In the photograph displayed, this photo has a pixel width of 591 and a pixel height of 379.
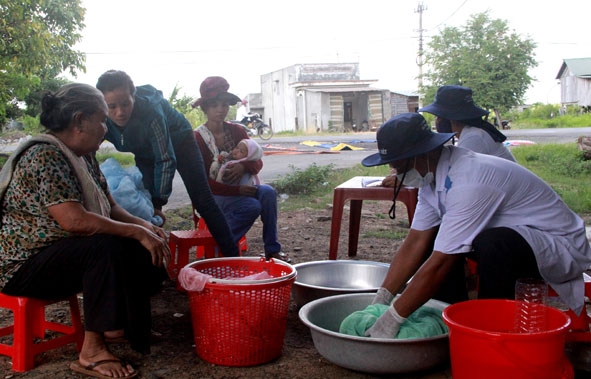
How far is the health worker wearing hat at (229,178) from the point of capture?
407cm

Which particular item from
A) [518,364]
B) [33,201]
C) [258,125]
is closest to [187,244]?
[33,201]

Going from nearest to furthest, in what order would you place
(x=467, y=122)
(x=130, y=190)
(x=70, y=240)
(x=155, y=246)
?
(x=70, y=240) < (x=155, y=246) < (x=130, y=190) < (x=467, y=122)

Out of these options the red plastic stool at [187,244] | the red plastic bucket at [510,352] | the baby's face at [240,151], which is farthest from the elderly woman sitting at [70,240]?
the baby's face at [240,151]

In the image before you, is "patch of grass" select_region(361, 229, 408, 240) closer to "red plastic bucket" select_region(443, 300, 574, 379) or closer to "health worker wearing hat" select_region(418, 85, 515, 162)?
"health worker wearing hat" select_region(418, 85, 515, 162)

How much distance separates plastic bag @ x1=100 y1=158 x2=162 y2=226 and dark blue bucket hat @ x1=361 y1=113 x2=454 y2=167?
1480mm

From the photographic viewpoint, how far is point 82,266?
92.7 inches

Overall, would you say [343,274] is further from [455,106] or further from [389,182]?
[455,106]

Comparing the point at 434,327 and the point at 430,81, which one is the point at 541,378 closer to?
the point at 434,327

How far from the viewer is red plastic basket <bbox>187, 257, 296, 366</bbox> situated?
2379 mm

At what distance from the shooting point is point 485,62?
2938 centimetres

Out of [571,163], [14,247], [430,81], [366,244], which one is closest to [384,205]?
[366,244]

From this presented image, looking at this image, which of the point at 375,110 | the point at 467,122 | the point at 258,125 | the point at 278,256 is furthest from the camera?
the point at 375,110

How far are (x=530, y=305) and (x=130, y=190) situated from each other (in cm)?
216

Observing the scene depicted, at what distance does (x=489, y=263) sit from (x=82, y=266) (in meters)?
1.66
